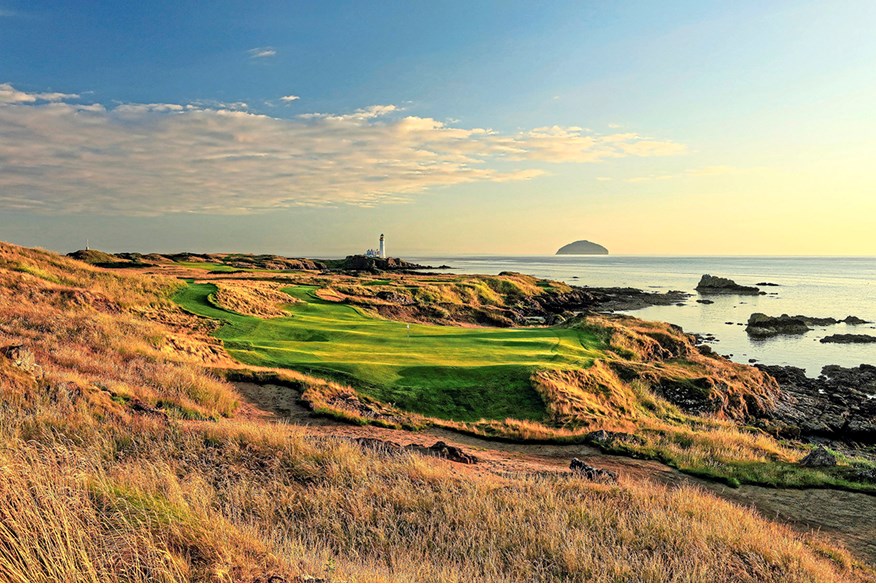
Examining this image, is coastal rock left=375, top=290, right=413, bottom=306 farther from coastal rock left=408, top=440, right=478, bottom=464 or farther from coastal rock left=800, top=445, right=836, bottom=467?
coastal rock left=800, top=445, right=836, bottom=467

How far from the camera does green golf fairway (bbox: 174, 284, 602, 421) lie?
65.9 feet

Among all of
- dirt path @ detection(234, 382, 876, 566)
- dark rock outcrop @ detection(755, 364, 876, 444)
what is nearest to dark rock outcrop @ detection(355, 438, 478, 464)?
dirt path @ detection(234, 382, 876, 566)

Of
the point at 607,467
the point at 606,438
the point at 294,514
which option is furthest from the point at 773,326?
the point at 294,514

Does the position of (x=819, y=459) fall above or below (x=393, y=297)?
below

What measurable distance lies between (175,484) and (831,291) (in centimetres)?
13446

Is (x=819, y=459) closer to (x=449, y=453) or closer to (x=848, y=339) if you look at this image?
(x=449, y=453)

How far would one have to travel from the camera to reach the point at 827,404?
1172 inches

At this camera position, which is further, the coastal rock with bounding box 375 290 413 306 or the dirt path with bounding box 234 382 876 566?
the coastal rock with bounding box 375 290 413 306

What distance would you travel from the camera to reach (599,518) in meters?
8.12

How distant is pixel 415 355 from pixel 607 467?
12.7 m

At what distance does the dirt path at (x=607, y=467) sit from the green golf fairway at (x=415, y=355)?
3109 millimetres

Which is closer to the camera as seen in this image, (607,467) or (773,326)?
(607,467)

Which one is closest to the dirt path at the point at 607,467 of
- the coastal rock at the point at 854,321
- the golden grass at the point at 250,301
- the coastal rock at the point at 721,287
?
the golden grass at the point at 250,301

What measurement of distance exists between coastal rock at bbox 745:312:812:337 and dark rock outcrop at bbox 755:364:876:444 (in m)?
15.6
